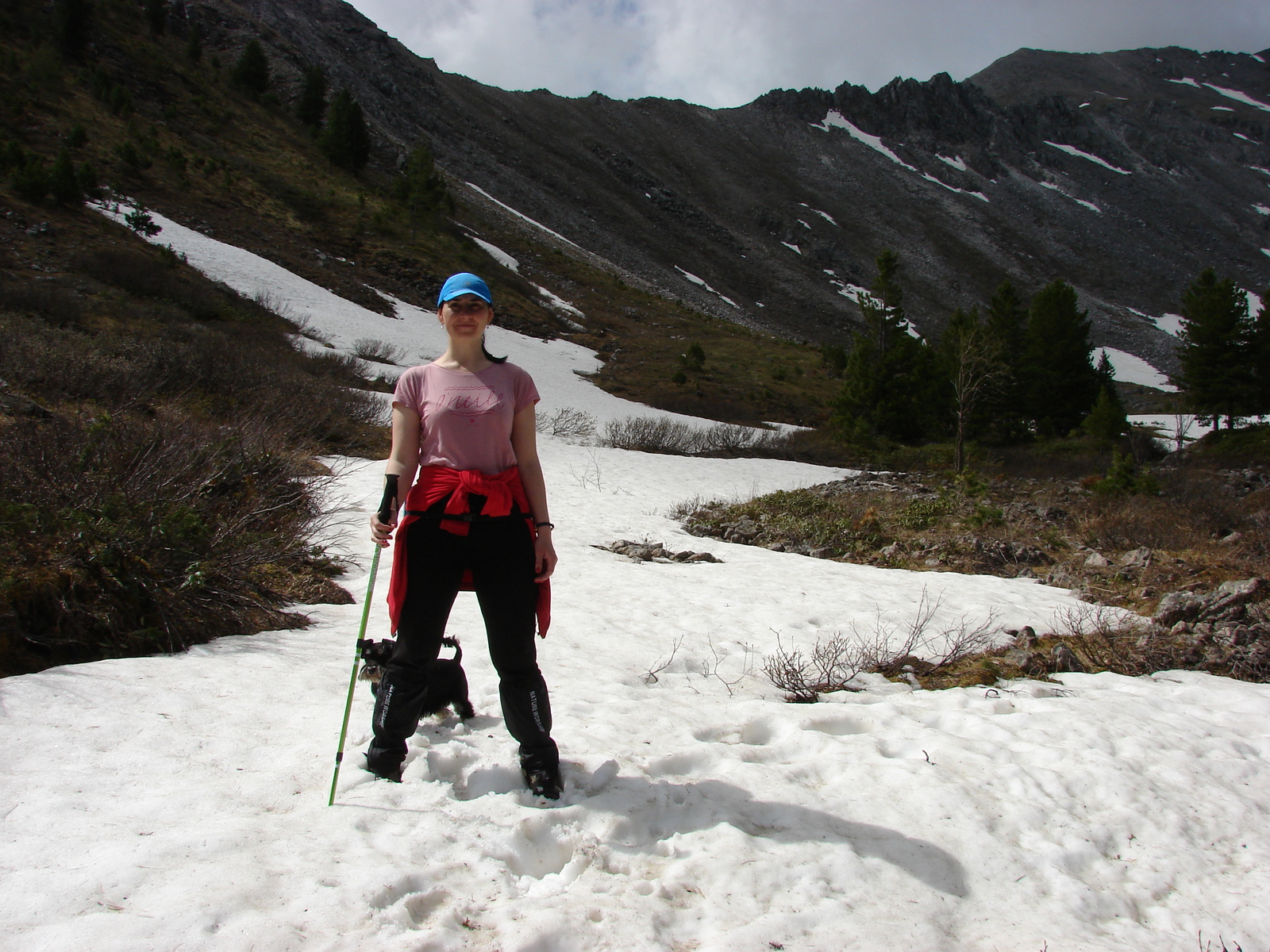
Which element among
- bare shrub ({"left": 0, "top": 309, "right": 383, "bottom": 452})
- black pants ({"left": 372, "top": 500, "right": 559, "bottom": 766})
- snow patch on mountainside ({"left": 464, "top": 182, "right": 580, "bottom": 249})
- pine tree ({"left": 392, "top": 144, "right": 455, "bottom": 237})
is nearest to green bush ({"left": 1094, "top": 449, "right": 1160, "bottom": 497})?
black pants ({"left": 372, "top": 500, "right": 559, "bottom": 766})

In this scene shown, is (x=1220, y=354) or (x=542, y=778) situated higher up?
(x=1220, y=354)

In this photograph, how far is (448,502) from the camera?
2.18 metres

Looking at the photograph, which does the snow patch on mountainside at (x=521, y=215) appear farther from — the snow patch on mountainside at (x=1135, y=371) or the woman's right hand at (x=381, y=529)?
the woman's right hand at (x=381, y=529)

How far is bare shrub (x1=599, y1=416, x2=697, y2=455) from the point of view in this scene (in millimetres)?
18703

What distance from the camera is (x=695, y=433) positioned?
782 inches

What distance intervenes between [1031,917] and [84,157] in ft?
112

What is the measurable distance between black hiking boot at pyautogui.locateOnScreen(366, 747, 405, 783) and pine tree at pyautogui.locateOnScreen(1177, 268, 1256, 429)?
34022 millimetres

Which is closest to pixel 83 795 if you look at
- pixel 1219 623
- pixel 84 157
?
pixel 1219 623

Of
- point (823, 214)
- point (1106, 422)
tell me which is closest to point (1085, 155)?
point (823, 214)

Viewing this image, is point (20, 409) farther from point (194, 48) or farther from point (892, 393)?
point (194, 48)

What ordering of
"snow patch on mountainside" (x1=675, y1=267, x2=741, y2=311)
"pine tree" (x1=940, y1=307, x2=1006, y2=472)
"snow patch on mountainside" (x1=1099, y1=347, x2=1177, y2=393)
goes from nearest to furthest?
"pine tree" (x1=940, y1=307, x2=1006, y2=472) → "snow patch on mountainside" (x1=1099, y1=347, x2=1177, y2=393) → "snow patch on mountainside" (x1=675, y1=267, x2=741, y2=311)

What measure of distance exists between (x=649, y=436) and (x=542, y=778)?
17005 millimetres

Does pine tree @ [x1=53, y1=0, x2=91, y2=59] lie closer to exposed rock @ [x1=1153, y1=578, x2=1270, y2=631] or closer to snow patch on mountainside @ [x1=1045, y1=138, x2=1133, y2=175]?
exposed rock @ [x1=1153, y1=578, x2=1270, y2=631]

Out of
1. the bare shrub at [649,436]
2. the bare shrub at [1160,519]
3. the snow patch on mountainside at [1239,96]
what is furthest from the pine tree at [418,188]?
the snow patch on mountainside at [1239,96]
